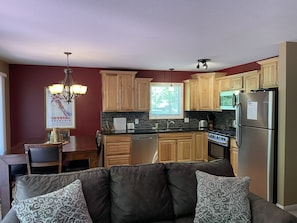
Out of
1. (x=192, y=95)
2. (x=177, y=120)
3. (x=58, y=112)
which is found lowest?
(x=177, y=120)

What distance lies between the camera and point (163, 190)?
2141mm

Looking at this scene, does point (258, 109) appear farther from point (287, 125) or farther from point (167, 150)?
point (167, 150)

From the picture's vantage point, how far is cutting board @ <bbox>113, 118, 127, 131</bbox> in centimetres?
549

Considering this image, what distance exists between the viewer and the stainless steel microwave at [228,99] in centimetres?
464

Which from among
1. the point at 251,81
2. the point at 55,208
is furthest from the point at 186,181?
the point at 251,81

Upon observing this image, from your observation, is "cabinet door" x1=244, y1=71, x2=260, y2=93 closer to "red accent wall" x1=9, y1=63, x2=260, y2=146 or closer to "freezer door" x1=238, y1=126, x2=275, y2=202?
"red accent wall" x1=9, y1=63, x2=260, y2=146

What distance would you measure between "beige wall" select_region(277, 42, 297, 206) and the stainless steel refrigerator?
0.29 ft

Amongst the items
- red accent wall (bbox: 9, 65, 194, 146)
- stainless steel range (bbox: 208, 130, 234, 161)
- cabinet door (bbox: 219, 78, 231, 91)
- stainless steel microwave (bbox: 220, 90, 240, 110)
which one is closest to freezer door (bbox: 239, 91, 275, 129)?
stainless steel microwave (bbox: 220, 90, 240, 110)

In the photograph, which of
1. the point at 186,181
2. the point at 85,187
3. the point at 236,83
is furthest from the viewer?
the point at 236,83

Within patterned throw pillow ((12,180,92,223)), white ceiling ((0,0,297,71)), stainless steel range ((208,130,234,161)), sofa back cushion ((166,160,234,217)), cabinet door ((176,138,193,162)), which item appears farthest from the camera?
cabinet door ((176,138,193,162))

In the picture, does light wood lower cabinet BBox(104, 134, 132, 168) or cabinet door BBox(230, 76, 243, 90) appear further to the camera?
light wood lower cabinet BBox(104, 134, 132, 168)

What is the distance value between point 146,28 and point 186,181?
5.38ft

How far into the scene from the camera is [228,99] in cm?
488

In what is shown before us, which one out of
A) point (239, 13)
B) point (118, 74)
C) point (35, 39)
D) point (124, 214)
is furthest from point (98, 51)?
point (124, 214)
